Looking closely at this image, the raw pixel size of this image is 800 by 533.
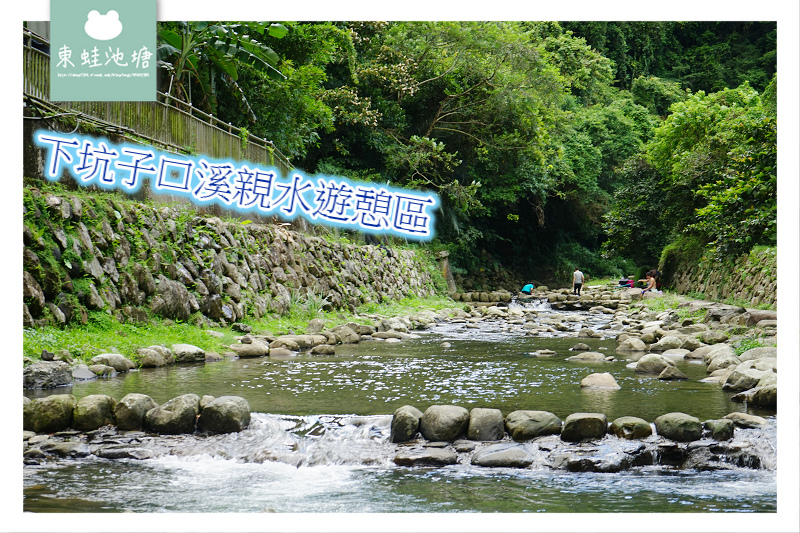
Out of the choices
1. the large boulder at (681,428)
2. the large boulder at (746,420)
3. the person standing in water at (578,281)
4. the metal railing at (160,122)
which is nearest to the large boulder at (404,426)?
the large boulder at (681,428)

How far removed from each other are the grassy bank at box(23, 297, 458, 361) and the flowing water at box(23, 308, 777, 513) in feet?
1.95

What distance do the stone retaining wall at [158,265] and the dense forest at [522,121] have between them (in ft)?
7.24

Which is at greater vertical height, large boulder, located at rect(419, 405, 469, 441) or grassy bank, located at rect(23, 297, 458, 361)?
grassy bank, located at rect(23, 297, 458, 361)

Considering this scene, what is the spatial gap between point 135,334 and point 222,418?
10.5 ft

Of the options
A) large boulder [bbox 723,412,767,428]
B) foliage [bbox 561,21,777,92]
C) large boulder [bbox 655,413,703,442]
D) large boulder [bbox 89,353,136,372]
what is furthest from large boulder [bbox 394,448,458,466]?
foliage [bbox 561,21,777,92]

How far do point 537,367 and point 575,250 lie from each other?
20494 millimetres

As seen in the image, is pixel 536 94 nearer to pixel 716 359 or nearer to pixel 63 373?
pixel 716 359

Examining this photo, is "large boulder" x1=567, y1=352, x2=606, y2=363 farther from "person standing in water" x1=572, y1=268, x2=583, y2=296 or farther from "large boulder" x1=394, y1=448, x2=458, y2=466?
"person standing in water" x1=572, y1=268, x2=583, y2=296

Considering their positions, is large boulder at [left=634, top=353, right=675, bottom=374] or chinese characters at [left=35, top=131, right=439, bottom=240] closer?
chinese characters at [left=35, top=131, right=439, bottom=240]

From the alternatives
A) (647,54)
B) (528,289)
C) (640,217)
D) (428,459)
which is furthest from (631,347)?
(647,54)

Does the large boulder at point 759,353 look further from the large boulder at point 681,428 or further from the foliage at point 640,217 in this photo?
the foliage at point 640,217

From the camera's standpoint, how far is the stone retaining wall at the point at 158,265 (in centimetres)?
622

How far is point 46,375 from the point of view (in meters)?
4.97

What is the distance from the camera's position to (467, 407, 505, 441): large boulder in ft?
13.0
